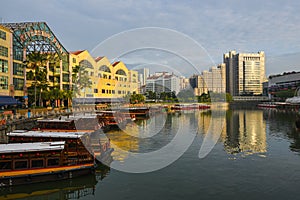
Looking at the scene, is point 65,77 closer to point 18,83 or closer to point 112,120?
point 18,83

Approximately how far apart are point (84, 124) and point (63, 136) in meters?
17.5

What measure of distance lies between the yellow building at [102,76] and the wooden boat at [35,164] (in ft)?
230

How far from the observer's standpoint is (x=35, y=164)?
850 inches

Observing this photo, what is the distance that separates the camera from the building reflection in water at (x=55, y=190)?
2016cm

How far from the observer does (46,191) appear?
2084cm

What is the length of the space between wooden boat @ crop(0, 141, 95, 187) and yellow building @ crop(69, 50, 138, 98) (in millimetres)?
69997

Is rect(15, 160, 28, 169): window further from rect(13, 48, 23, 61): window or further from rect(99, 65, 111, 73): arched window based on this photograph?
rect(99, 65, 111, 73): arched window

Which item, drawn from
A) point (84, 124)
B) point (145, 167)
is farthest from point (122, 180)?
point (84, 124)

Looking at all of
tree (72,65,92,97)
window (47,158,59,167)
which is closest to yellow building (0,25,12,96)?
tree (72,65,92,97)

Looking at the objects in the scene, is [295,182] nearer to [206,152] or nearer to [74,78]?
[206,152]

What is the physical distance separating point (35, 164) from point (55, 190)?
2774 millimetres

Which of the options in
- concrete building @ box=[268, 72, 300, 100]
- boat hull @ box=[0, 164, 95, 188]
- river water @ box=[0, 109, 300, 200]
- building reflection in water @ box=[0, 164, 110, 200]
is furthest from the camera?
concrete building @ box=[268, 72, 300, 100]

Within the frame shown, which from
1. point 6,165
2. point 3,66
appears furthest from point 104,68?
point 6,165

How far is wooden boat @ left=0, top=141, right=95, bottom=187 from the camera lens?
20.8 metres
